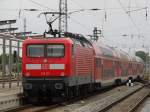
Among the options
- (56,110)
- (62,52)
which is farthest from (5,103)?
(62,52)

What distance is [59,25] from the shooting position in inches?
1426

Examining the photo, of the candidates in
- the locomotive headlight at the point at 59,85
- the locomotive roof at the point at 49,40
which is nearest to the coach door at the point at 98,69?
the locomotive roof at the point at 49,40

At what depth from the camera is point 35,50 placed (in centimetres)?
2084

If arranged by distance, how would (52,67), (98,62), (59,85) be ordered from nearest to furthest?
(59,85) < (52,67) < (98,62)

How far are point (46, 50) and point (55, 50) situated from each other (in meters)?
0.42

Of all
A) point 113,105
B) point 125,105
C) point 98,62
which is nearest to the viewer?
point 113,105

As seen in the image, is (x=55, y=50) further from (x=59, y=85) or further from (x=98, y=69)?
(x=98, y=69)

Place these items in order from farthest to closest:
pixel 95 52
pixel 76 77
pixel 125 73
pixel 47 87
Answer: pixel 125 73, pixel 95 52, pixel 76 77, pixel 47 87

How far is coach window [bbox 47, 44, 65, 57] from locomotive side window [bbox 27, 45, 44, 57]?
323mm

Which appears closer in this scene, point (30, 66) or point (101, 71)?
point (30, 66)

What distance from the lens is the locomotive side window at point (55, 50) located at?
806 inches

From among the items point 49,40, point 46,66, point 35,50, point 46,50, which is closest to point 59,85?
point 46,66

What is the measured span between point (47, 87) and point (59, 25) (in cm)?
1657

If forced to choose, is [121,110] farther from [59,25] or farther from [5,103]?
[59,25]
